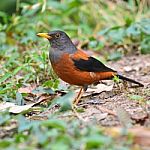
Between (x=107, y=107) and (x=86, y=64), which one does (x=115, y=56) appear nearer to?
(x=86, y=64)

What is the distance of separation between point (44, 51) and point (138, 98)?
1.93 m

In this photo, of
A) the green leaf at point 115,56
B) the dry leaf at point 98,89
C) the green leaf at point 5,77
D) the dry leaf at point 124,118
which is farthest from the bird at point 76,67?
the green leaf at point 115,56

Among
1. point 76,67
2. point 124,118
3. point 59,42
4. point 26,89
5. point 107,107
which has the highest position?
point 59,42

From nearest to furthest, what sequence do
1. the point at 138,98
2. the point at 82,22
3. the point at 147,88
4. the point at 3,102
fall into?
the point at 138,98 < the point at 3,102 < the point at 147,88 < the point at 82,22

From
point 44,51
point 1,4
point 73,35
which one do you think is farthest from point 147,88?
point 1,4

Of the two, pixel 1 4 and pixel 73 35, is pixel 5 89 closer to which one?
pixel 73 35

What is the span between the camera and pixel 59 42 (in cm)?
636

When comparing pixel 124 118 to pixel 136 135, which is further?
pixel 124 118

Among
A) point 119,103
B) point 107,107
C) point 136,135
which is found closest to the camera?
point 136,135

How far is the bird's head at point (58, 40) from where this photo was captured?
20.6 ft

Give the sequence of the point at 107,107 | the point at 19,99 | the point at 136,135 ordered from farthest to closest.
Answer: the point at 19,99 < the point at 107,107 < the point at 136,135

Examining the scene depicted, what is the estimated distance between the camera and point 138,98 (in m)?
5.32

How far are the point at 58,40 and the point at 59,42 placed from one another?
0.17 feet

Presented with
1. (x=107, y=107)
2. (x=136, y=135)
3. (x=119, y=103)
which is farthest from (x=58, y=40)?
(x=136, y=135)
